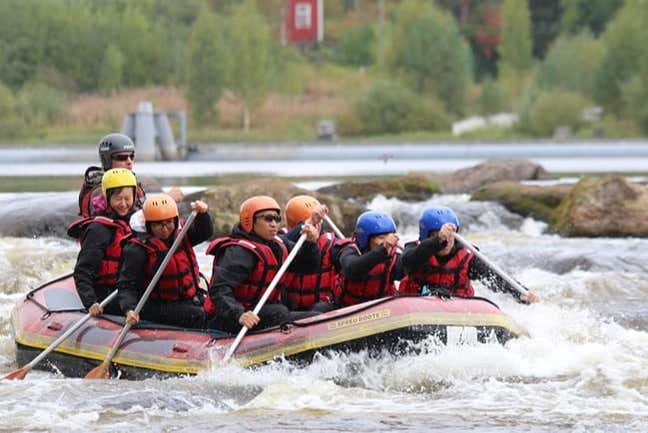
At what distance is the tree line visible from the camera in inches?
1783

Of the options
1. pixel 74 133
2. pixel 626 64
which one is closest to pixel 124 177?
pixel 74 133

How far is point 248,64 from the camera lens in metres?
45.9

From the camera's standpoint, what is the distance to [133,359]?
10.0 metres

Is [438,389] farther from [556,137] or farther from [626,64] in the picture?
[626,64]

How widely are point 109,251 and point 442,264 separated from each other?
2402 mm

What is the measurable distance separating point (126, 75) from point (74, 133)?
6500 mm

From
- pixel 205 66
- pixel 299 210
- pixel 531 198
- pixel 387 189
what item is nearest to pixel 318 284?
pixel 299 210

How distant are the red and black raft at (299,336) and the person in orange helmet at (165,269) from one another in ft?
0.66

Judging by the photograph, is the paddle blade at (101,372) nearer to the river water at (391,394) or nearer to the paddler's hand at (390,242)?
the river water at (391,394)

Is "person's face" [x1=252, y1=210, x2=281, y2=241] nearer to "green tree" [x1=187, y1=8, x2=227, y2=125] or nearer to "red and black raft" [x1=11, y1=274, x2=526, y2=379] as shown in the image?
"red and black raft" [x1=11, y1=274, x2=526, y2=379]

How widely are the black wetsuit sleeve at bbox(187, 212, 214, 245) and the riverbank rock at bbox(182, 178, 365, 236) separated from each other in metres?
7.87

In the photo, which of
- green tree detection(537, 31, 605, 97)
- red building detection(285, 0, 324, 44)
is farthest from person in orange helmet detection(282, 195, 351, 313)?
red building detection(285, 0, 324, 44)

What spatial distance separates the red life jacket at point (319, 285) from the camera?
10195 millimetres

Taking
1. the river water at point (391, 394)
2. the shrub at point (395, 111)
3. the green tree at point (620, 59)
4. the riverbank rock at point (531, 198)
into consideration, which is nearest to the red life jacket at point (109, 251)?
the river water at point (391, 394)
